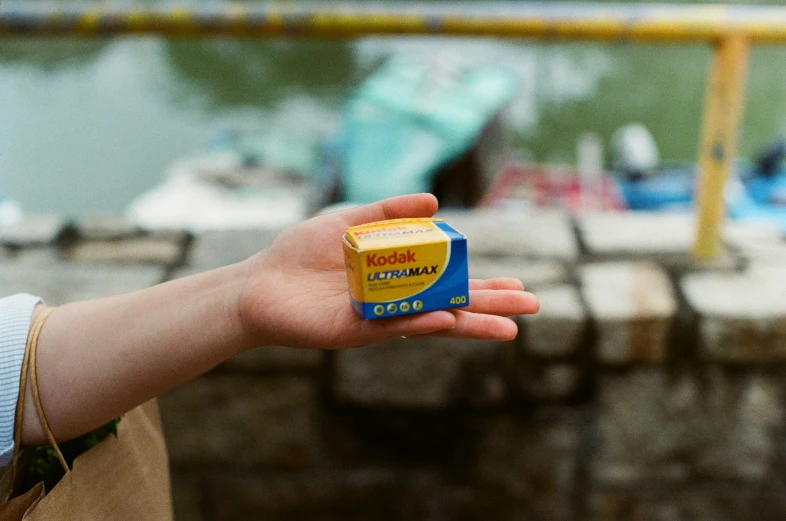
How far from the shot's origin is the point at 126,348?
1007 millimetres

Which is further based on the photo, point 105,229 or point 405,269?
point 105,229

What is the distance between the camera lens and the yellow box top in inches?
41.5

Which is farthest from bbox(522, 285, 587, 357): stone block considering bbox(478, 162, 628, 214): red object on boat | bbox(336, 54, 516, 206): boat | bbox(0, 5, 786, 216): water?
bbox(0, 5, 786, 216): water

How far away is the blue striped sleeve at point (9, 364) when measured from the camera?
3.01 feet

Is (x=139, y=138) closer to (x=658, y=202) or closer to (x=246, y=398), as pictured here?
(x=658, y=202)

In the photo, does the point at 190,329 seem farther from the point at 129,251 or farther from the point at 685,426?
the point at 685,426

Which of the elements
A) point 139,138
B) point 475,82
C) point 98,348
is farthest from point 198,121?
point 98,348

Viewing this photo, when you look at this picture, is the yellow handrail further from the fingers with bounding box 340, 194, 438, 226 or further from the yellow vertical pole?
the fingers with bounding box 340, 194, 438, 226

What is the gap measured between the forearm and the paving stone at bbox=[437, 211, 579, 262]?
1.11 metres

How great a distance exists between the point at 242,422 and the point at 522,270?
0.85m

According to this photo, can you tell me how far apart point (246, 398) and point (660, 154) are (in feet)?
31.0

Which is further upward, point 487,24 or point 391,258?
point 487,24

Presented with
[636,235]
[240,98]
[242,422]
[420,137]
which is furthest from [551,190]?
[240,98]

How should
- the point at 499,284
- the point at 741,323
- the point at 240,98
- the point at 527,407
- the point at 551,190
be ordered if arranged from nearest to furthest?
the point at 499,284 < the point at 741,323 < the point at 527,407 < the point at 551,190 < the point at 240,98
